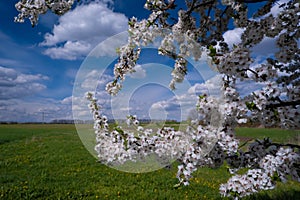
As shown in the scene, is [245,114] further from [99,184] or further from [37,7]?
[99,184]

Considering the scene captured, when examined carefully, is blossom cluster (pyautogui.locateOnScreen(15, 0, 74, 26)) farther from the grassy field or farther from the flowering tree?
the grassy field

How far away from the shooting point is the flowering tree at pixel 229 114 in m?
2.92

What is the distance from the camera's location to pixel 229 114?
112 inches

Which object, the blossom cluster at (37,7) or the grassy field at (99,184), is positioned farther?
the grassy field at (99,184)

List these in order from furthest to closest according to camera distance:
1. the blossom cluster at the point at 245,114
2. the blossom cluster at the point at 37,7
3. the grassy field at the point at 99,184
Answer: the grassy field at the point at 99,184 < the blossom cluster at the point at 37,7 < the blossom cluster at the point at 245,114

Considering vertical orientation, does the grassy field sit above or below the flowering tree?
below

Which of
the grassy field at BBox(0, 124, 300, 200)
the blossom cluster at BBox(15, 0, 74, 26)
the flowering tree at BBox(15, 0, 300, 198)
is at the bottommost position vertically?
the grassy field at BBox(0, 124, 300, 200)

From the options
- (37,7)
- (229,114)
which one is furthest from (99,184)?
(229,114)

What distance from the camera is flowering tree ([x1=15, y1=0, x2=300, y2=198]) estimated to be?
2916 mm

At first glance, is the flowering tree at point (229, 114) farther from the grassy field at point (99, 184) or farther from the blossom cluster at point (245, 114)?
the grassy field at point (99, 184)

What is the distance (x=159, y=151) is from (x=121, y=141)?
50 cm

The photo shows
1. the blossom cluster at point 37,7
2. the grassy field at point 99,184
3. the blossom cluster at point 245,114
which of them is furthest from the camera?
the grassy field at point 99,184

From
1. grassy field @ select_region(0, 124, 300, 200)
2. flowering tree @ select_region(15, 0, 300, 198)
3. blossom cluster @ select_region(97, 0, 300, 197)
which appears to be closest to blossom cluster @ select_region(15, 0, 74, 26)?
flowering tree @ select_region(15, 0, 300, 198)

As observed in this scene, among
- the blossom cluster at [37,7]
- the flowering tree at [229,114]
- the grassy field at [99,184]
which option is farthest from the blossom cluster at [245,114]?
the grassy field at [99,184]
